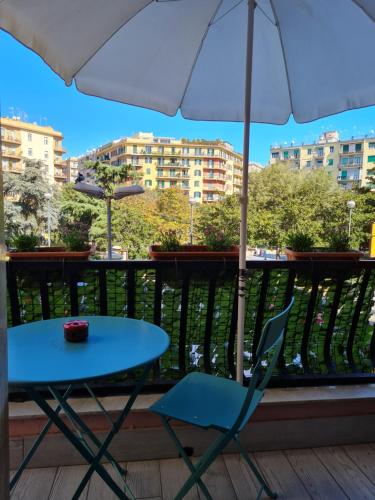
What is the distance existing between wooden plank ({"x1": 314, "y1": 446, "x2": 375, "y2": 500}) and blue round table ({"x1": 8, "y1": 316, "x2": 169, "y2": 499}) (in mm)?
970

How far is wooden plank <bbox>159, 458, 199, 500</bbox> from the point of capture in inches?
61.0

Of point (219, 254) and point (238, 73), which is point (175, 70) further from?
point (219, 254)

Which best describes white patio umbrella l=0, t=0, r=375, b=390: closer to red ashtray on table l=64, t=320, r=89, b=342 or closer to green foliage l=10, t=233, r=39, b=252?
red ashtray on table l=64, t=320, r=89, b=342

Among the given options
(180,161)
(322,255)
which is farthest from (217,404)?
(180,161)

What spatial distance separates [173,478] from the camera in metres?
1.65

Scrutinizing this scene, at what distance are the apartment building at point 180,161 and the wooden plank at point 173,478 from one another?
38362 millimetres

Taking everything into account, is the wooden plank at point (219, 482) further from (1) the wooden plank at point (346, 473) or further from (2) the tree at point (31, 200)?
(2) the tree at point (31, 200)

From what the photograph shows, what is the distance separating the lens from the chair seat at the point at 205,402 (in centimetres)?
127

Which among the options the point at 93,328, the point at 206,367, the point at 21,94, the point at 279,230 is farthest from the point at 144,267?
the point at 21,94

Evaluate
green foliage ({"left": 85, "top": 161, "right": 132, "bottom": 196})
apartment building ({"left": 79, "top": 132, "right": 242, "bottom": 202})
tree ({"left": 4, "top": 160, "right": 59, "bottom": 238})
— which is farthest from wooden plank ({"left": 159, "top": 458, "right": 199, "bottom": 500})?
apartment building ({"left": 79, "top": 132, "right": 242, "bottom": 202})

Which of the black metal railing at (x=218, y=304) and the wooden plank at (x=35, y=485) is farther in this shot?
the black metal railing at (x=218, y=304)

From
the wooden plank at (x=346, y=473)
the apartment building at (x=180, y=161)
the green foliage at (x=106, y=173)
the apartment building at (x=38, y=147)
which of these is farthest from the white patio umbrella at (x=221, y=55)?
the apartment building at (x=180, y=161)

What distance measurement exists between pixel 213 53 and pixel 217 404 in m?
1.67

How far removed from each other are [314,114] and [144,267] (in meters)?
1.22
